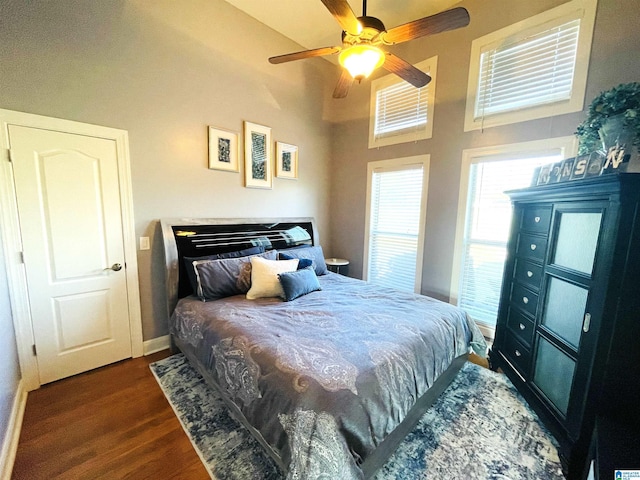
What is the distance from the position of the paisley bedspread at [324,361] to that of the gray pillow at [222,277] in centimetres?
11

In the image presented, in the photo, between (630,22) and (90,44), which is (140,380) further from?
(630,22)

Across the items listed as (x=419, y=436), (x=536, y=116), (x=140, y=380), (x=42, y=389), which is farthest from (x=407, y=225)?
(x=42, y=389)

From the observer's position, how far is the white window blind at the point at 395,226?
3.38 m

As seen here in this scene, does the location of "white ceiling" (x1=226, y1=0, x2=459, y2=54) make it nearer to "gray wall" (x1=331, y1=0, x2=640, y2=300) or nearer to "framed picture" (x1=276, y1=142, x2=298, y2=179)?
"gray wall" (x1=331, y1=0, x2=640, y2=300)

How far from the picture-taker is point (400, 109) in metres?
3.36

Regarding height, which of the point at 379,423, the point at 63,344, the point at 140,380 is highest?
the point at 379,423

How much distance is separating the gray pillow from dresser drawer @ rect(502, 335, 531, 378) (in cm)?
238

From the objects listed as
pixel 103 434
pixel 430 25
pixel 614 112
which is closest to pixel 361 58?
pixel 430 25

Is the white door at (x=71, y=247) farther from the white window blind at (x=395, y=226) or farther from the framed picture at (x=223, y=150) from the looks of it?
the white window blind at (x=395, y=226)

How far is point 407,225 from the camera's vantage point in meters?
3.45

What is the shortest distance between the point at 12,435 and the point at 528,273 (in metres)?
3.68

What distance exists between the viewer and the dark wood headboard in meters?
2.53

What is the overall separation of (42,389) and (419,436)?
291cm

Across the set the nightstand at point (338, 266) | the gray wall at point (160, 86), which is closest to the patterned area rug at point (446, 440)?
the gray wall at point (160, 86)
